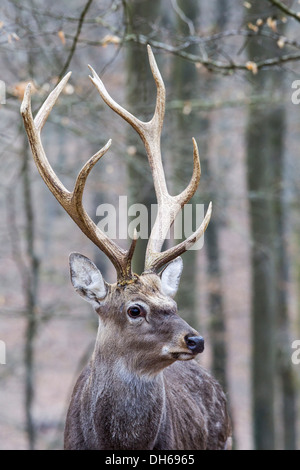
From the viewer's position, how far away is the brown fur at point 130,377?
4672mm

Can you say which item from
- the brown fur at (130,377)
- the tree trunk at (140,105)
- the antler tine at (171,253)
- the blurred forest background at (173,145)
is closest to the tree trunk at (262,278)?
the blurred forest background at (173,145)

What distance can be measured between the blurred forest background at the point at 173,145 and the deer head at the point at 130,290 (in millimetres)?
1605

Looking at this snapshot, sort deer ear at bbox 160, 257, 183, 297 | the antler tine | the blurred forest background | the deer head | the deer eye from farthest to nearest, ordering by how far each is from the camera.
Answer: the blurred forest background, deer ear at bbox 160, 257, 183, 297, the antler tine, the deer eye, the deer head

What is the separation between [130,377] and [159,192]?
156cm

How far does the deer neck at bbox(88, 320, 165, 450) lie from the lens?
15.7 feet

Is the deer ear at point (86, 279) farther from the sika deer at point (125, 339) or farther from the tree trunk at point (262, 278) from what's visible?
the tree trunk at point (262, 278)

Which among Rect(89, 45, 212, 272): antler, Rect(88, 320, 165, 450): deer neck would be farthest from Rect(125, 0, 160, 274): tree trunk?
Rect(88, 320, 165, 450): deer neck

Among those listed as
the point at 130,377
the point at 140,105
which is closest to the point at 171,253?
the point at 130,377

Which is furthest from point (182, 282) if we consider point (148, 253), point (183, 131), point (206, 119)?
point (148, 253)

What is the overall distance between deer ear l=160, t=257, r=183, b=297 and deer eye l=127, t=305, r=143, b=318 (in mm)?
383

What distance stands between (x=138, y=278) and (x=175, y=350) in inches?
25.1

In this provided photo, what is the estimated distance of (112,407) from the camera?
4809 mm

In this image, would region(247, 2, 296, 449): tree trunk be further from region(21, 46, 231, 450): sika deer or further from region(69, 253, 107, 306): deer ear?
Result: region(69, 253, 107, 306): deer ear

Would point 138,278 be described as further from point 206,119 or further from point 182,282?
point 206,119
